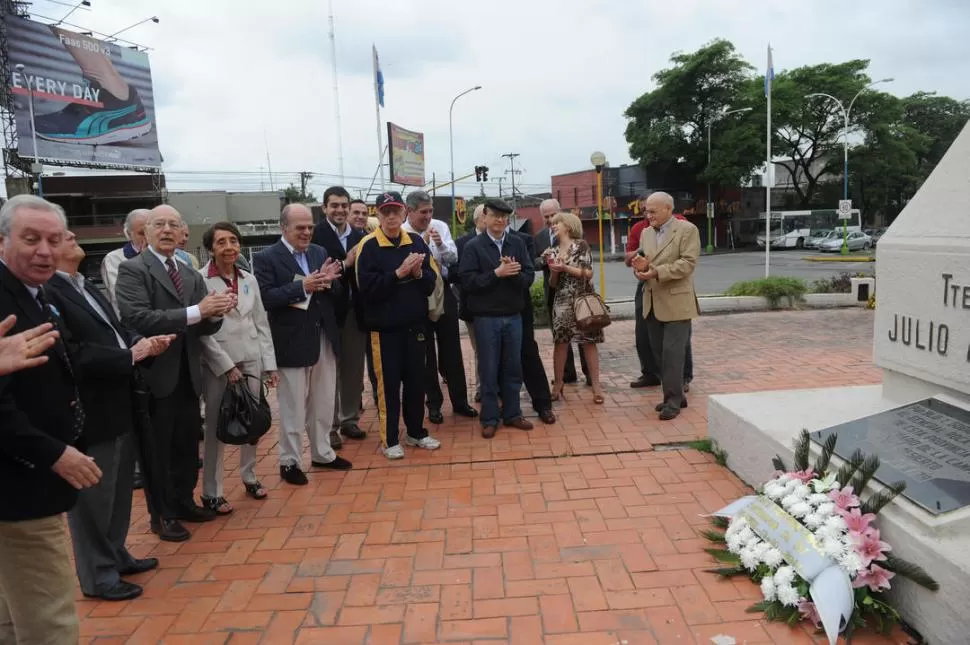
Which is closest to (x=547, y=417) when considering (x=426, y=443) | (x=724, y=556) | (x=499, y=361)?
(x=499, y=361)

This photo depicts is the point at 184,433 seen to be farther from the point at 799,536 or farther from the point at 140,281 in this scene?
the point at 799,536

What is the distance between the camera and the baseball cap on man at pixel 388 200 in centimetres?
439

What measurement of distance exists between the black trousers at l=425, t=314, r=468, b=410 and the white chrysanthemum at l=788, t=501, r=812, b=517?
304cm

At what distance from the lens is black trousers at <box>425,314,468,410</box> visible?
531 cm

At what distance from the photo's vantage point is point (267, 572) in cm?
304

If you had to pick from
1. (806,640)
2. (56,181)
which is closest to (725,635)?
(806,640)

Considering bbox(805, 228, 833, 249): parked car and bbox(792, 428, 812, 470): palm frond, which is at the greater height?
bbox(805, 228, 833, 249): parked car

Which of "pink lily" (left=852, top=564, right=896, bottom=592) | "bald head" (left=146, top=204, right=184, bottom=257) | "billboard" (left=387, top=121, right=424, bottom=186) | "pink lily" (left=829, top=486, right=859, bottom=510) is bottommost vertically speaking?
"pink lily" (left=852, top=564, right=896, bottom=592)

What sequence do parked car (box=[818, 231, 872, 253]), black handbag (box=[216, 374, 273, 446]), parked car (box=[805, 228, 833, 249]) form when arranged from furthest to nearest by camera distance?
parked car (box=[805, 228, 833, 249]) → parked car (box=[818, 231, 872, 253]) → black handbag (box=[216, 374, 273, 446])

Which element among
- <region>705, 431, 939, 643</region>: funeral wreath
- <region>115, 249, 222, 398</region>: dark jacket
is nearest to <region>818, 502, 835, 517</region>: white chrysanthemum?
<region>705, 431, 939, 643</region>: funeral wreath

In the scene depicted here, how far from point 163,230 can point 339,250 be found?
173 cm

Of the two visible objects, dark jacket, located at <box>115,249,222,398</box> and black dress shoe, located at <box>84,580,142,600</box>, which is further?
dark jacket, located at <box>115,249,222,398</box>

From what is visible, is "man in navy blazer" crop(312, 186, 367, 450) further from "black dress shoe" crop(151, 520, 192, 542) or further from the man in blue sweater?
"black dress shoe" crop(151, 520, 192, 542)

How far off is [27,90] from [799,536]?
101ft
